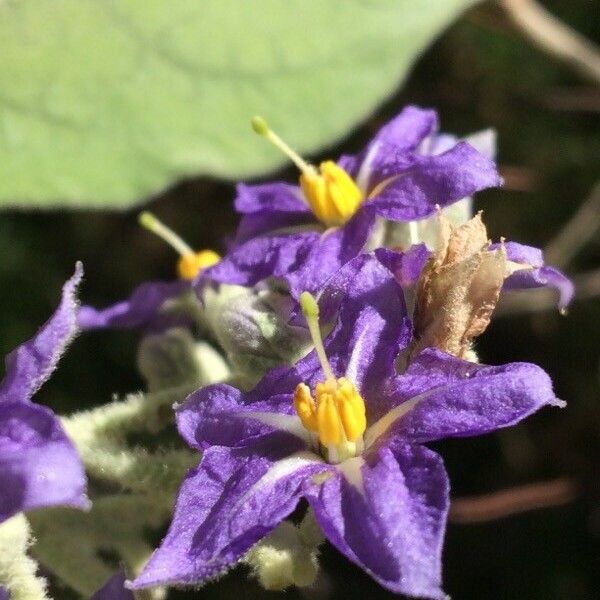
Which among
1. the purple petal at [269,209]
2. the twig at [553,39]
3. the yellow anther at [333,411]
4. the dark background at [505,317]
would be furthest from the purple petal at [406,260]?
the dark background at [505,317]

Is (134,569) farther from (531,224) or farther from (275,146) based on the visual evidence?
(531,224)

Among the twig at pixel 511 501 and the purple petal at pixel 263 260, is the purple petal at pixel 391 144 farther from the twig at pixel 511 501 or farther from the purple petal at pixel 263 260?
the twig at pixel 511 501

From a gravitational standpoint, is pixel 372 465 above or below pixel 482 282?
below

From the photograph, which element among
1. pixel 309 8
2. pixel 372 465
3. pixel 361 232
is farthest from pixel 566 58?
pixel 372 465

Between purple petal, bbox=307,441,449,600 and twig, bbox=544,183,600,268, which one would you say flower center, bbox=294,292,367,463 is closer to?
purple petal, bbox=307,441,449,600

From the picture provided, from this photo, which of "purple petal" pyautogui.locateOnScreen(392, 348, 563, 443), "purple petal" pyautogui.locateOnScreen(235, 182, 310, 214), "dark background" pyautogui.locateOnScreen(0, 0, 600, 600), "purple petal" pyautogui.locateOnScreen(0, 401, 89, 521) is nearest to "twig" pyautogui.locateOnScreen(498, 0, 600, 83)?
"dark background" pyautogui.locateOnScreen(0, 0, 600, 600)

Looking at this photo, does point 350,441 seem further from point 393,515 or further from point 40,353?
point 40,353

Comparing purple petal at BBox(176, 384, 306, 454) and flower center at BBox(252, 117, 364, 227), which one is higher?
flower center at BBox(252, 117, 364, 227)

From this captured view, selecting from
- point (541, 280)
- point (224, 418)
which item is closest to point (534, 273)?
point (541, 280)
